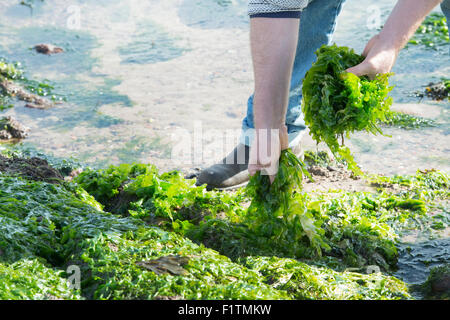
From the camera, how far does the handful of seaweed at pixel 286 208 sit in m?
3.10

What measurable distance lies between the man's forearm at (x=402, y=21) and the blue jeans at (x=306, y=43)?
102 cm

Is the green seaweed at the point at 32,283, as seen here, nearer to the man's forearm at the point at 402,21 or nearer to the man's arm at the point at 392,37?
the man's arm at the point at 392,37

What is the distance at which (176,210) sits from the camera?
3.66 m

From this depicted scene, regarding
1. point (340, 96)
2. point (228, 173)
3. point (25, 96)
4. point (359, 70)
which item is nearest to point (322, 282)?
point (340, 96)

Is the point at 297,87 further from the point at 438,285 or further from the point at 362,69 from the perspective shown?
the point at 438,285

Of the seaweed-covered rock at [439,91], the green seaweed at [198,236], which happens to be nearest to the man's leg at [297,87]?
the green seaweed at [198,236]

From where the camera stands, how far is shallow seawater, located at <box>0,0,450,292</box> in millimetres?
4926

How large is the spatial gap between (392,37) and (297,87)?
4.08 feet

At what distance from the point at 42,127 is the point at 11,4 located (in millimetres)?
4063

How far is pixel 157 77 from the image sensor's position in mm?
6367

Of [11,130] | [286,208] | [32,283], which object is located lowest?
[32,283]

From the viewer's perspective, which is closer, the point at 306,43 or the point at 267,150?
the point at 267,150

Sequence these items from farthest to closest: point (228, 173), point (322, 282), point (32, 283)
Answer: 1. point (228, 173)
2. point (322, 282)
3. point (32, 283)

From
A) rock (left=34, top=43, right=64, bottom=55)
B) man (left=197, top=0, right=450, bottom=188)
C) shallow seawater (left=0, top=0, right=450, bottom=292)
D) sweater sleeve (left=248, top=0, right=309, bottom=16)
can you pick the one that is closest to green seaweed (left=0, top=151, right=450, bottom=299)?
man (left=197, top=0, right=450, bottom=188)
